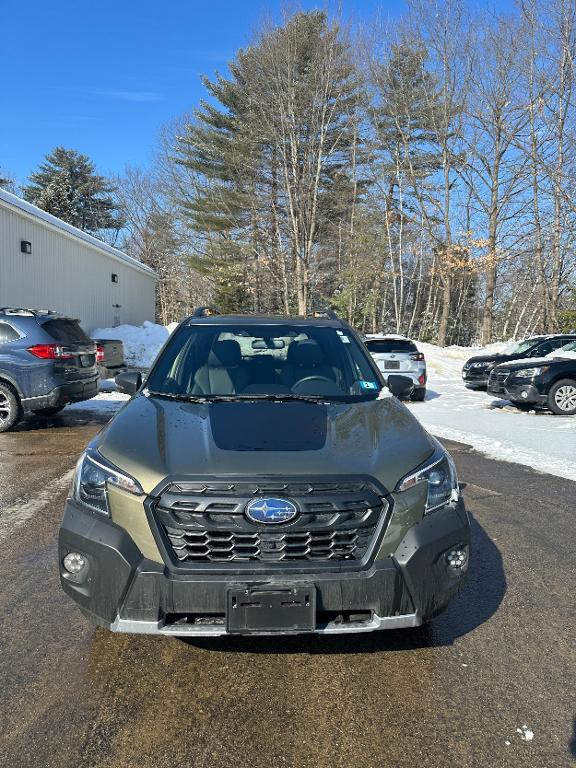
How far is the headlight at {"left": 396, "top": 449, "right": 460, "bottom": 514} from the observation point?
252 cm

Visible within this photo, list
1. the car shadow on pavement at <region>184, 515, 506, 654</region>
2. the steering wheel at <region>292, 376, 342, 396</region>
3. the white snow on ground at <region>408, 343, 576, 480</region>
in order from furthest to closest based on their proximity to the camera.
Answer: the white snow on ground at <region>408, 343, 576, 480</region> < the steering wheel at <region>292, 376, 342, 396</region> < the car shadow on pavement at <region>184, 515, 506, 654</region>

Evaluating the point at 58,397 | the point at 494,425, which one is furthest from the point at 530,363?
the point at 58,397

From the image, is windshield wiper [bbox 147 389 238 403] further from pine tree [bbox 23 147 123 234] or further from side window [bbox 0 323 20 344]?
pine tree [bbox 23 147 123 234]

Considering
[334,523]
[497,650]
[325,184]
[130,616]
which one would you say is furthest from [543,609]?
[325,184]

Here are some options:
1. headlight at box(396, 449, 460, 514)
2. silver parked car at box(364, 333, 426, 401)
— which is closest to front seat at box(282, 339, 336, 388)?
headlight at box(396, 449, 460, 514)

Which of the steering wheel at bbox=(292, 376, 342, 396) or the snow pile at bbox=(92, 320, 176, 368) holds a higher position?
the steering wheel at bbox=(292, 376, 342, 396)

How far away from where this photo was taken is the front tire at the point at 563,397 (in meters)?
10.9

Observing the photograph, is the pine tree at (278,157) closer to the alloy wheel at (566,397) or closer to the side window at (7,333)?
the alloy wheel at (566,397)

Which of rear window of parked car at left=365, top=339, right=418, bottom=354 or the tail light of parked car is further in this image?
rear window of parked car at left=365, top=339, right=418, bottom=354

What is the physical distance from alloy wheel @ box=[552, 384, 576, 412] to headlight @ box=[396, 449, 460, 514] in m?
9.26

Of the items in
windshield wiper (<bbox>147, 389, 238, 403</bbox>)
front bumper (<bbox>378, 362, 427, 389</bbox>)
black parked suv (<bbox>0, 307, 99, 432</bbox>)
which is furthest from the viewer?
front bumper (<bbox>378, 362, 427, 389</bbox>)

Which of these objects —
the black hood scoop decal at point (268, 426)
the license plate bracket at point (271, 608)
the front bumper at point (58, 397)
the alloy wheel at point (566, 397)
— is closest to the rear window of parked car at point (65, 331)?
the front bumper at point (58, 397)

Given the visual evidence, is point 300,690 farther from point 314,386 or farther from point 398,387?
point 398,387

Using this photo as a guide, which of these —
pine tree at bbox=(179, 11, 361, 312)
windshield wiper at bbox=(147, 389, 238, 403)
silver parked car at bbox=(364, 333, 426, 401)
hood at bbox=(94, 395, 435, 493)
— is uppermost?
pine tree at bbox=(179, 11, 361, 312)
